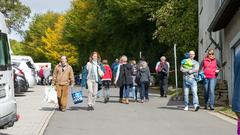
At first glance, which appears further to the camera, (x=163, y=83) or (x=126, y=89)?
(x=163, y=83)

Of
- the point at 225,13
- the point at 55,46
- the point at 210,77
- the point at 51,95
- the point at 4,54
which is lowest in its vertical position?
the point at 51,95

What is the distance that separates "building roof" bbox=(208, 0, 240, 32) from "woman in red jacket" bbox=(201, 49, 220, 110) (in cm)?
148

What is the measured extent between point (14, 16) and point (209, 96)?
48221mm

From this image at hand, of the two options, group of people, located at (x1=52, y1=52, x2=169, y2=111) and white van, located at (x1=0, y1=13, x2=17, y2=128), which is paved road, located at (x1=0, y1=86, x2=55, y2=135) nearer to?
group of people, located at (x1=52, y1=52, x2=169, y2=111)

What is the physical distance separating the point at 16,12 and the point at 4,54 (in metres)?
53.4

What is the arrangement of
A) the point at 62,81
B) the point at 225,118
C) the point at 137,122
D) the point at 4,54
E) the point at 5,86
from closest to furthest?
1. the point at 5,86
2. the point at 4,54
3. the point at 137,122
4. the point at 225,118
5. the point at 62,81

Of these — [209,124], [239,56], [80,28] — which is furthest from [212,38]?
[80,28]

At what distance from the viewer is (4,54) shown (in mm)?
10367

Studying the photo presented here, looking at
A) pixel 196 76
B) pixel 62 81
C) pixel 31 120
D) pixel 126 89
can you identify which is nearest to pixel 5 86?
pixel 31 120

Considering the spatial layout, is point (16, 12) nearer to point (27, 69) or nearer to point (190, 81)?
point (27, 69)

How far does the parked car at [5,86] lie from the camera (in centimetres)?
970

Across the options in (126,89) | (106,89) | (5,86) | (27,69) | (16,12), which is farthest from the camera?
(16,12)

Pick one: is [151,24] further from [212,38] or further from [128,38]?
[212,38]

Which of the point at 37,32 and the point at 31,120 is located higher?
the point at 37,32
